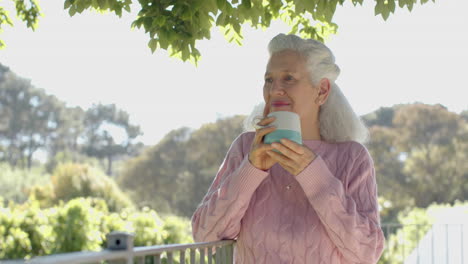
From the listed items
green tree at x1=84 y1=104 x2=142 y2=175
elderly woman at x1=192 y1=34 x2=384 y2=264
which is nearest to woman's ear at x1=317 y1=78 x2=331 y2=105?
elderly woman at x1=192 y1=34 x2=384 y2=264

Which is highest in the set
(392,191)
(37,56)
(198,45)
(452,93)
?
(37,56)

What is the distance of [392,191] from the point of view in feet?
99.9

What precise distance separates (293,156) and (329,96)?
1.33 feet

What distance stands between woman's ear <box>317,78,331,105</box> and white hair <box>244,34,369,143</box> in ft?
0.05

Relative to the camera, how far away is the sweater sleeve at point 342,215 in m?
1.53

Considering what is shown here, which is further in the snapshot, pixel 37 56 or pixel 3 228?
pixel 37 56

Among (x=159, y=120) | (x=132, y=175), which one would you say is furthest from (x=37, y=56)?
(x=132, y=175)

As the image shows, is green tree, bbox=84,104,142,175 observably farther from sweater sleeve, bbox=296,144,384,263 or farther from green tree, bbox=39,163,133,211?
sweater sleeve, bbox=296,144,384,263

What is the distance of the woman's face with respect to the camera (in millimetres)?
1688

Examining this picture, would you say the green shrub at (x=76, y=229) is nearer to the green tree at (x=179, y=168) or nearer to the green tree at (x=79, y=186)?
the green tree at (x=79, y=186)

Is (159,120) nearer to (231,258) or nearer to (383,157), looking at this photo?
(383,157)

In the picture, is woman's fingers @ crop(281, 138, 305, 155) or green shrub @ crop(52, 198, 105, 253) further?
green shrub @ crop(52, 198, 105, 253)

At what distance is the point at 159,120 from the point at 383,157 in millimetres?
14725

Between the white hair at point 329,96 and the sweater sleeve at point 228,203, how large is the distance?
0.28 meters
